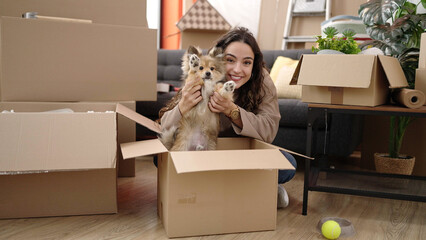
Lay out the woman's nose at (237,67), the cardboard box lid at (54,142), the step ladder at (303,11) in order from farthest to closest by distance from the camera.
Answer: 1. the step ladder at (303,11)
2. the woman's nose at (237,67)
3. the cardboard box lid at (54,142)

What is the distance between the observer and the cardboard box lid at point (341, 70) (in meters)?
1.70

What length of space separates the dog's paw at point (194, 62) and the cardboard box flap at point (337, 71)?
49 centimetres

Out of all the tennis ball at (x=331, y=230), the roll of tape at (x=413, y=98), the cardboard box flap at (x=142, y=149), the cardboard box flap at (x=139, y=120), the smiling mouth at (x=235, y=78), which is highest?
the smiling mouth at (x=235, y=78)

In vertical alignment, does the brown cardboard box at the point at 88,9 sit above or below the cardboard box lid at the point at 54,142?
above

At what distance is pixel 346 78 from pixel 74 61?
1549 mm

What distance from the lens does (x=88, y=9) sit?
8.61 feet

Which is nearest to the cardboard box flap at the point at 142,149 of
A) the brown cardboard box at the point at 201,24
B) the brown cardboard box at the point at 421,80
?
the brown cardboard box at the point at 421,80

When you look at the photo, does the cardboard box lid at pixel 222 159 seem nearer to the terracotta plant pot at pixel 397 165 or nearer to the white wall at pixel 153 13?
the terracotta plant pot at pixel 397 165

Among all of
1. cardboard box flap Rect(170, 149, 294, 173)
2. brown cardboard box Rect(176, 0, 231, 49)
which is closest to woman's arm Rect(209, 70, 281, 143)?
cardboard box flap Rect(170, 149, 294, 173)

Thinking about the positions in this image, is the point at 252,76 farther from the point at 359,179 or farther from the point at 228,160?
the point at 359,179

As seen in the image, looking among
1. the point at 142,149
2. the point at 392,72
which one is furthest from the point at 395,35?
the point at 142,149

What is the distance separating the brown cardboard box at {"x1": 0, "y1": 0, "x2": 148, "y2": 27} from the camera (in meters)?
2.49

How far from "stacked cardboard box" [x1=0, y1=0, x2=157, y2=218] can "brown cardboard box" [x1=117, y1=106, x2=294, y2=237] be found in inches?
9.4

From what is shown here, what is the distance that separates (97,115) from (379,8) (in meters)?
1.94
